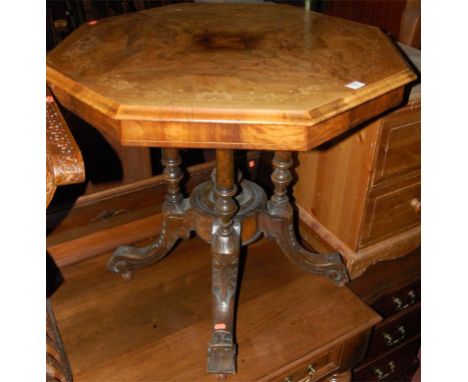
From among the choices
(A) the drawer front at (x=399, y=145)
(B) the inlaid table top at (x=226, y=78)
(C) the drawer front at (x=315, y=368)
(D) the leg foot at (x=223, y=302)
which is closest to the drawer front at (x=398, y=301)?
(C) the drawer front at (x=315, y=368)

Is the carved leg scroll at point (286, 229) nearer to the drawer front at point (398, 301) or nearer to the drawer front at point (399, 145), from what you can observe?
the drawer front at point (398, 301)

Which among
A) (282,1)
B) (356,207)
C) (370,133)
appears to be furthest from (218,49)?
(282,1)

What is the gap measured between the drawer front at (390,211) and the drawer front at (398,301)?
0.66 ft

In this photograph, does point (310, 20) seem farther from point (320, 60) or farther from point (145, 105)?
point (145, 105)

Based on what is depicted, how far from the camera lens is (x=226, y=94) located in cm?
93

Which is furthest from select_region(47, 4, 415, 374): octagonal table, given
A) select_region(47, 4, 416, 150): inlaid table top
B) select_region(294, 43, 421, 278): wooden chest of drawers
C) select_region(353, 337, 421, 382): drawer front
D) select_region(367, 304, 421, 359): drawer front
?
select_region(353, 337, 421, 382): drawer front

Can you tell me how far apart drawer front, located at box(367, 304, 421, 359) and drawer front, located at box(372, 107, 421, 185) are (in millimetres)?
519

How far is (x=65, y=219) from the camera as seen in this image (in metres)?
1.72

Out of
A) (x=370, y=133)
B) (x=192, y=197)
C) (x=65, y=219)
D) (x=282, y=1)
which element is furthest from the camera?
(x=282, y=1)

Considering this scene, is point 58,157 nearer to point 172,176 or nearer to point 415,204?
point 172,176

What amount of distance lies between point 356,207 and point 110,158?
91 cm

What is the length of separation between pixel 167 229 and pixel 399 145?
0.78 m

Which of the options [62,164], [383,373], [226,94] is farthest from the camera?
[383,373]

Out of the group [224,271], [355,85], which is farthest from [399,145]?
[224,271]
